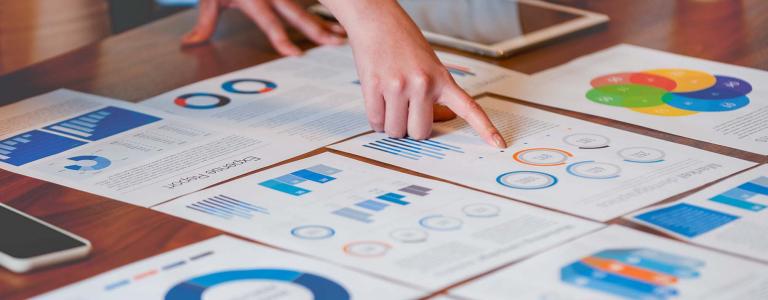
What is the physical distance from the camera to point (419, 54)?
3.59 ft

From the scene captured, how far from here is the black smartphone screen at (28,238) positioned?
0.85 meters

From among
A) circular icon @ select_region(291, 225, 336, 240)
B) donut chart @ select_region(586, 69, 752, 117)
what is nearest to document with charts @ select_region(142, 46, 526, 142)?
donut chart @ select_region(586, 69, 752, 117)

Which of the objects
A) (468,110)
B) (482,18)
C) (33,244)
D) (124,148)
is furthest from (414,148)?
(482,18)

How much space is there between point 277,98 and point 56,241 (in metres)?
0.43

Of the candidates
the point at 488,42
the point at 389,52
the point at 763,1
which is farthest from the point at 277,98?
the point at 763,1

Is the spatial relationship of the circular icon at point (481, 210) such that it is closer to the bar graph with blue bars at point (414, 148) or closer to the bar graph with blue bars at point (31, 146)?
the bar graph with blue bars at point (414, 148)

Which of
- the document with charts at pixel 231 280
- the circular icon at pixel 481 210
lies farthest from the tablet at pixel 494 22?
the document with charts at pixel 231 280

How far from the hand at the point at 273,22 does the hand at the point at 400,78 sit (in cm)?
33

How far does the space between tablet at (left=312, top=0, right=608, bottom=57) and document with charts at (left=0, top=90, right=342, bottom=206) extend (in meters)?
0.38

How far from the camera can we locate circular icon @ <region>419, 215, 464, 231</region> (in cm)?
89

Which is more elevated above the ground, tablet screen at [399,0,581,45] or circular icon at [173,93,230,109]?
tablet screen at [399,0,581,45]

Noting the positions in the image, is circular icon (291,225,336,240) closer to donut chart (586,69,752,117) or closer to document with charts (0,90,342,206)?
document with charts (0,90,342,206)

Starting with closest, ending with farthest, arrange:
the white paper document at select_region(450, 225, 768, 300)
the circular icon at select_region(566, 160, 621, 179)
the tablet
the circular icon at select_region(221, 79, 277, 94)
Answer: the white paper document at select_region(450, 225, 768, 300) < the circular icon at select_region(566, 160, 621, 179) < the circular icon at select_region(221, 79, 277, 94) < the tablet

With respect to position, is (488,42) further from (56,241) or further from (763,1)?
(56,241)
